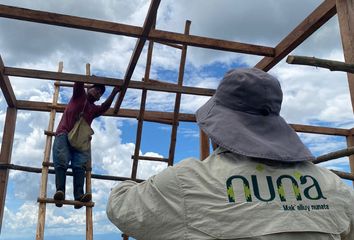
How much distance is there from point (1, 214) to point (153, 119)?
252 centimetres

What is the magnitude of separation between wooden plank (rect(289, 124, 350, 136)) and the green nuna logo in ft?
19.0

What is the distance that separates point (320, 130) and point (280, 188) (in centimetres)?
626

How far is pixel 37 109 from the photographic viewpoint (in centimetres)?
565

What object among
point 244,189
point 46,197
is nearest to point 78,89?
point 46,197

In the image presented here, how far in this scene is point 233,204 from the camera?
1.07 metres

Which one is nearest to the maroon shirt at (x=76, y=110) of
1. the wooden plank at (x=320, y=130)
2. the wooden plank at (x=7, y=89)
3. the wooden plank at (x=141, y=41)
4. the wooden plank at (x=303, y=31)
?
the wooden plank at (x=141, y=41)

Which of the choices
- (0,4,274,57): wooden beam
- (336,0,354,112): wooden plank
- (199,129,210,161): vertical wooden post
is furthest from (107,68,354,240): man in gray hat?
(199,129,210,161): vertical wooden post

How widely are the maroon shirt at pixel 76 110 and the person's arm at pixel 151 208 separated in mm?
3536

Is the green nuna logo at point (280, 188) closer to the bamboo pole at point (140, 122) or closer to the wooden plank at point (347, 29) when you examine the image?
the wooden plank at point (347, 29)

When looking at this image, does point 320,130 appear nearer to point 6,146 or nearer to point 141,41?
point 141,41

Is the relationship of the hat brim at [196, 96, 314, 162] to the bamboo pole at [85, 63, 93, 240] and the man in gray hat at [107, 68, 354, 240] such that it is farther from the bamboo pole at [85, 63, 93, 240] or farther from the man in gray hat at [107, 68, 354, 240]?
the bamboo pole at [85, 63, 93, 240]

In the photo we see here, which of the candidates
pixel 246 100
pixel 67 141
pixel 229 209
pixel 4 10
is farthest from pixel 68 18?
pixel 229 209

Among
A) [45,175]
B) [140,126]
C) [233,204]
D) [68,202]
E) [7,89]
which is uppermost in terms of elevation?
[7,89]

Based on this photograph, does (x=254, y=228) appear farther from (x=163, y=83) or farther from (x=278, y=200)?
(x=163, y=83)
